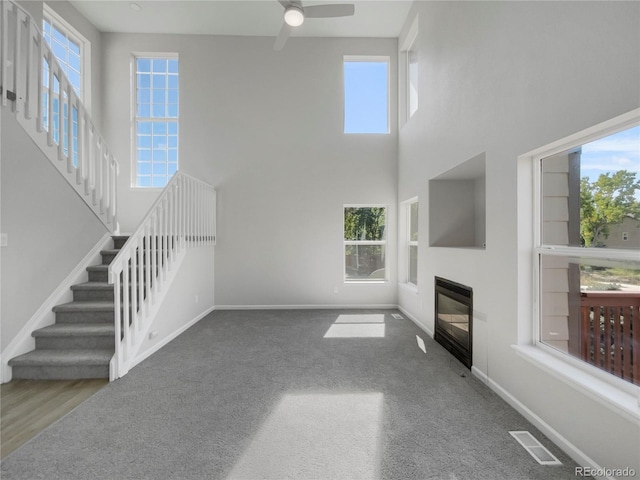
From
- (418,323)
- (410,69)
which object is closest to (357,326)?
(418,323)

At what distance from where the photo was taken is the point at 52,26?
4.26 meters

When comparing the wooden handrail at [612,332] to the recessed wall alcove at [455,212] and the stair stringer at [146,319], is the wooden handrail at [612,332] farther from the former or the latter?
the stair stringer at [146,319]

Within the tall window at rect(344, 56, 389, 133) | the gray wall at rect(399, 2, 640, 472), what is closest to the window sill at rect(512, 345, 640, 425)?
the gray wall at rect(399, 2, 640, 472)

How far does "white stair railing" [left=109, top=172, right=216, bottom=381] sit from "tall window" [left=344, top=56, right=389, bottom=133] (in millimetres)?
2820

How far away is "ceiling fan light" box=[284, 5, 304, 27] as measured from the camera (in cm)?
296

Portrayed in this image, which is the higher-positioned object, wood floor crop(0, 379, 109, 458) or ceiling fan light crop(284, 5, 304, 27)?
ceiling fan light crop(284, 5, 304, 27)

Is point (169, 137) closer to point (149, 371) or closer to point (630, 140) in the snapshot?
point (149, 371)

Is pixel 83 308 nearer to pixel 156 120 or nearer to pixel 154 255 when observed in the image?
pixel 154 255

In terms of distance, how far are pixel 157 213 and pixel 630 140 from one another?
3.88 metres

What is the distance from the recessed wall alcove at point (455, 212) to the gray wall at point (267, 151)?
5.61ft

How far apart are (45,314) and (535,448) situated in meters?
4.24

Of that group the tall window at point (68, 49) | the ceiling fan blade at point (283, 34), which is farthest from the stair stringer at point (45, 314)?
the ceiling fan blade at point (283, 34)

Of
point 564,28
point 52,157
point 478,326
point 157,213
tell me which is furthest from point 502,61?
point 52,157

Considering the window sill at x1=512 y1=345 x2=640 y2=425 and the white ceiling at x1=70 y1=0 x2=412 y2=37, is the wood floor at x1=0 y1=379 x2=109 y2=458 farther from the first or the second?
the white ceiling at x1=70 y1=0 x2=412 y2=37
